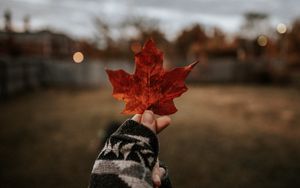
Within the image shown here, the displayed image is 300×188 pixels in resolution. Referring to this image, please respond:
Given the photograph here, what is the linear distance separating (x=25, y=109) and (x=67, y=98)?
169 inches

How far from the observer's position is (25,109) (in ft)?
45.8

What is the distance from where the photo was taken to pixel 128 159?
823mm

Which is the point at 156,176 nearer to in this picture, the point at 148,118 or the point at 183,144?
the point at 148,118

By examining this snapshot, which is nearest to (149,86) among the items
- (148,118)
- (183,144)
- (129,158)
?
(148,118)

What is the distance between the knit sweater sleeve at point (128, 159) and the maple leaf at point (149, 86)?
61mm

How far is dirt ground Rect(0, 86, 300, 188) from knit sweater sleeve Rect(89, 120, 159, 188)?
5899 millimetres

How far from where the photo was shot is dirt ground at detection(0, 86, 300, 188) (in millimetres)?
6984

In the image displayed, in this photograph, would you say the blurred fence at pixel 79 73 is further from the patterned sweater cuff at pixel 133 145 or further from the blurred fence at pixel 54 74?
the patterned sweater cuff at pixel 133 145

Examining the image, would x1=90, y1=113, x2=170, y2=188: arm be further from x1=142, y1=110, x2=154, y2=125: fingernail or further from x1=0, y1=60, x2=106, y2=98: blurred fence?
x1=0, y1=60, x2=106, y2=98: blurred fence

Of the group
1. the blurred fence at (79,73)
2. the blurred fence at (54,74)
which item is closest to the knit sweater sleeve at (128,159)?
the blurred fence at (79,73)

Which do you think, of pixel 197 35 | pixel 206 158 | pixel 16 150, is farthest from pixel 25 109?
pixel 197 35

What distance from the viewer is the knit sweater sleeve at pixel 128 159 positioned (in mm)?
805

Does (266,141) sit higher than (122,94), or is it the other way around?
(122,94)

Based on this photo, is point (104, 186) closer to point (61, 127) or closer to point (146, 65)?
point (146, 65)
